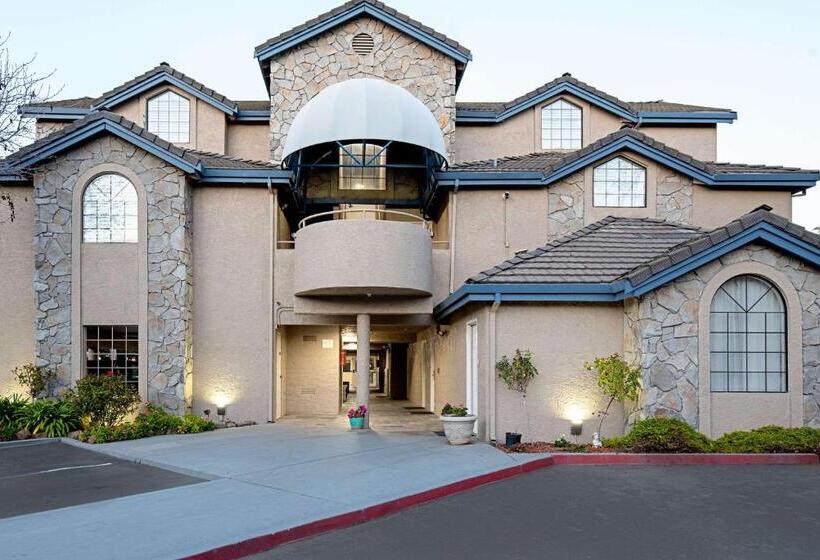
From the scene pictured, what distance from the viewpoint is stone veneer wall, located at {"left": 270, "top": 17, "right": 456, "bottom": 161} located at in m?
22.5

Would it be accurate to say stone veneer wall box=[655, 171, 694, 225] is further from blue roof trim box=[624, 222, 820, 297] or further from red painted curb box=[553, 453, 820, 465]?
red painted curb box=[553, 453, 820, 465]

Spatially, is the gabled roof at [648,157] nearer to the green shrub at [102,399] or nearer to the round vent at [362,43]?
the round vent at [362,43]

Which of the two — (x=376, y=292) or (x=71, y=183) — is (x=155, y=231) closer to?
(x=71, y=183)

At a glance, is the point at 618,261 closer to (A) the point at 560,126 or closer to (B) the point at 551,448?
(B) the point at 551,448

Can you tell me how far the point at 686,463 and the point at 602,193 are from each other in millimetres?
9178

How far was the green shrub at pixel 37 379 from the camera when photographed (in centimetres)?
1786

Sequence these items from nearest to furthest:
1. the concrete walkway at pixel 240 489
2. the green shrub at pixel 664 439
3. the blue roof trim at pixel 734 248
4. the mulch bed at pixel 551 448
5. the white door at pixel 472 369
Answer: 1. the concrete walkway at pixel 240 489
2. the green shrub at pixel 664 439
3. the mulch bed at pixel 551 448
4. the blue roof trim at pixel 734 248
5. the white door at pixel 472 369

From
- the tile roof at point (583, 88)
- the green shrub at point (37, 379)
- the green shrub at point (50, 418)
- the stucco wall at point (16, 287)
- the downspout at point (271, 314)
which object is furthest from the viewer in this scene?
the tile roof at point (583, 88)

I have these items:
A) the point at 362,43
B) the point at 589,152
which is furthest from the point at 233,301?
the point at 589,152

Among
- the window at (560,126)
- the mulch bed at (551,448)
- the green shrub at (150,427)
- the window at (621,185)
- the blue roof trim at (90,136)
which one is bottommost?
the green shrub at (150,427)

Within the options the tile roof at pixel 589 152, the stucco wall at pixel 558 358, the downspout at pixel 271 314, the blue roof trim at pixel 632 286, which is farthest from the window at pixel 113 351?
the tile roof at pixel 589 152

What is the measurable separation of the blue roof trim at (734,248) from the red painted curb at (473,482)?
128 inches

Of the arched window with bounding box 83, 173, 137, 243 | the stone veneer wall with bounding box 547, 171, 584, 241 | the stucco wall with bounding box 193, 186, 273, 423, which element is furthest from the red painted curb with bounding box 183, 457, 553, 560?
the arched window with bounding box 83, 173, 137, 243

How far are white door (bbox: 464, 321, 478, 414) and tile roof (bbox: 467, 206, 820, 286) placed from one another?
5.50 feet
